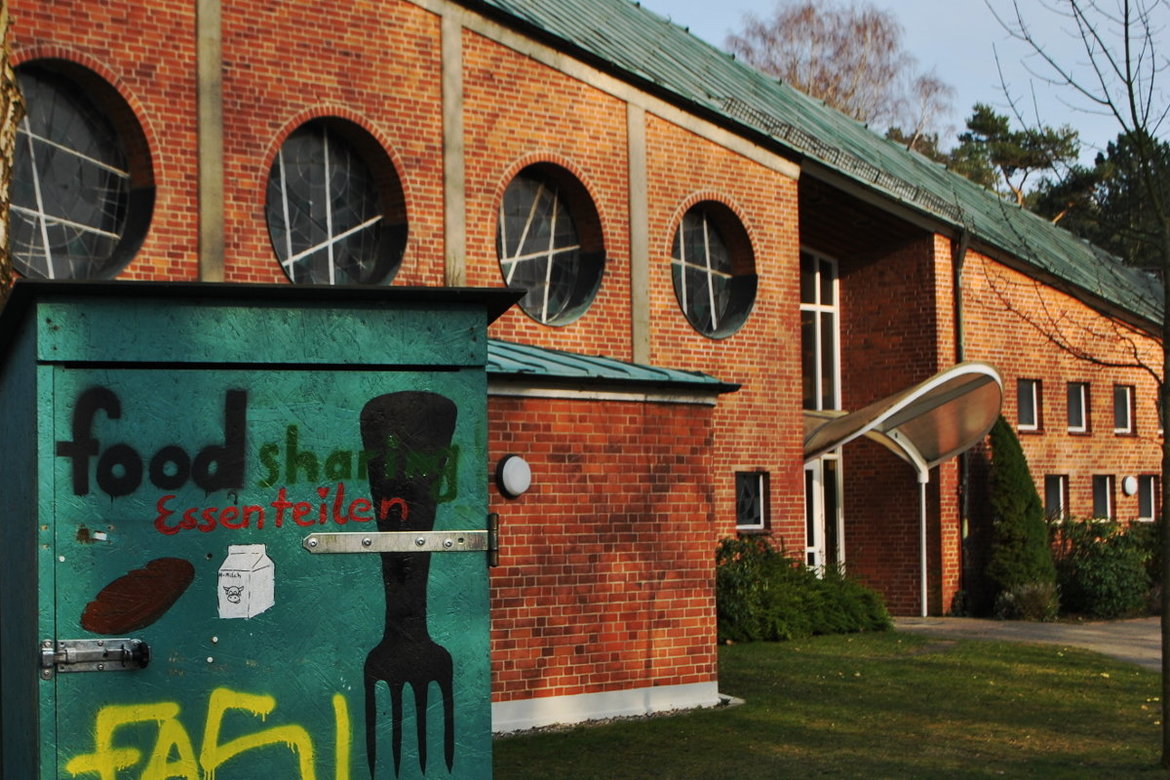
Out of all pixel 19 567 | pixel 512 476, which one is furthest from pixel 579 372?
pixel 19 567

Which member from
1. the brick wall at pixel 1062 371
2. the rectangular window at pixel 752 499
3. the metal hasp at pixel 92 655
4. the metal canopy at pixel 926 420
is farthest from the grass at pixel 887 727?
the brick wall at pixel 1062 371

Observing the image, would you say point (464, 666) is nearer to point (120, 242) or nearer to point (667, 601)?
point (667, 601)

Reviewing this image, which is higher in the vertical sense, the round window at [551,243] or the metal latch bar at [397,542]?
the round window at [551,243]

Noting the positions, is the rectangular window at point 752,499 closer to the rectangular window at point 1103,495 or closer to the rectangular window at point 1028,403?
the rectangular window at point 1028,403

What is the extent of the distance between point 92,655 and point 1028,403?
22.2 metres

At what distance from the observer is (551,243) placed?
1862cm

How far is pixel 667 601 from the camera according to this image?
12.6 m

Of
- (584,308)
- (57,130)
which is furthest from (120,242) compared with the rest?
(584,308)

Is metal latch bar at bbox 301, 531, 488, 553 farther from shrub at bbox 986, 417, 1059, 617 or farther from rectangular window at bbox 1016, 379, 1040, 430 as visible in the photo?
rectangular window at bbox 1016, 379, 1040, 430

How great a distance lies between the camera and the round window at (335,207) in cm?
1612

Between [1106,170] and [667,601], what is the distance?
39936mm

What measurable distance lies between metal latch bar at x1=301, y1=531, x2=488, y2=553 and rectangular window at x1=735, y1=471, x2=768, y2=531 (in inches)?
610

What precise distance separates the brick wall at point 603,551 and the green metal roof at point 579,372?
0.19 meters

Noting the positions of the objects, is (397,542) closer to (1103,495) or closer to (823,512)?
(823,512)
